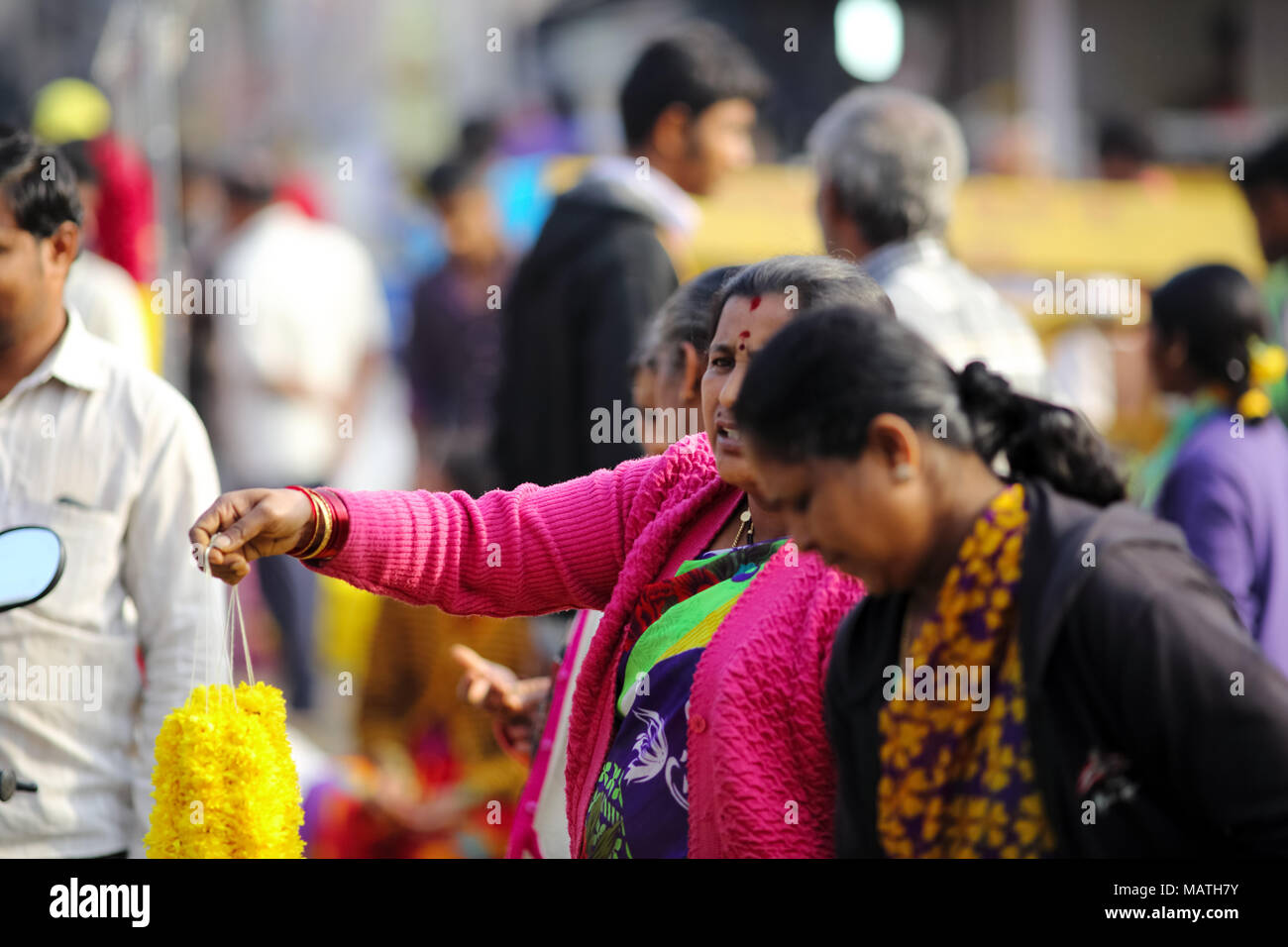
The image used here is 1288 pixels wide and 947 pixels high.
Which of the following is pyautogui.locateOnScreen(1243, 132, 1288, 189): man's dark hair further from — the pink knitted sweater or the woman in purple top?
the pink knitted sweater

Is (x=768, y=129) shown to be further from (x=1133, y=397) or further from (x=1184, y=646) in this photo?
(x=1184, y=646)

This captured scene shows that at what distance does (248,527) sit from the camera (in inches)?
90.2

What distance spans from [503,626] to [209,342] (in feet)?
12.0

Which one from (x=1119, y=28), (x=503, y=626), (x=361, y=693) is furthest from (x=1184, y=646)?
(x=1119, y=28)

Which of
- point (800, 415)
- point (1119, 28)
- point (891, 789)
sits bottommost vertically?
point (891, 789)

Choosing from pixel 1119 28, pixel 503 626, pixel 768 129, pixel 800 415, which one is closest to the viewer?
pixel 800 415

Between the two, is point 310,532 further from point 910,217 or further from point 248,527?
point 910,217

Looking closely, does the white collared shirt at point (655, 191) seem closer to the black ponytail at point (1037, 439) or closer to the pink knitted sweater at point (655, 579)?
the pink knitted sweater at point (655, 579)

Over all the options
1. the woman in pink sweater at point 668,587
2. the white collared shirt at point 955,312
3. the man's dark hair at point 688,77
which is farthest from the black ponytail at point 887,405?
the man's dark hair at point 688,77

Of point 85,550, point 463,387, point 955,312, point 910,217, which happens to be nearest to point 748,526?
point 85,550

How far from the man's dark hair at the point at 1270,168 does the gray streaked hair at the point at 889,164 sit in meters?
2.02

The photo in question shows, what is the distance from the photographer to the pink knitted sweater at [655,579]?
6.80 ft

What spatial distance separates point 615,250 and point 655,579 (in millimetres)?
2188
